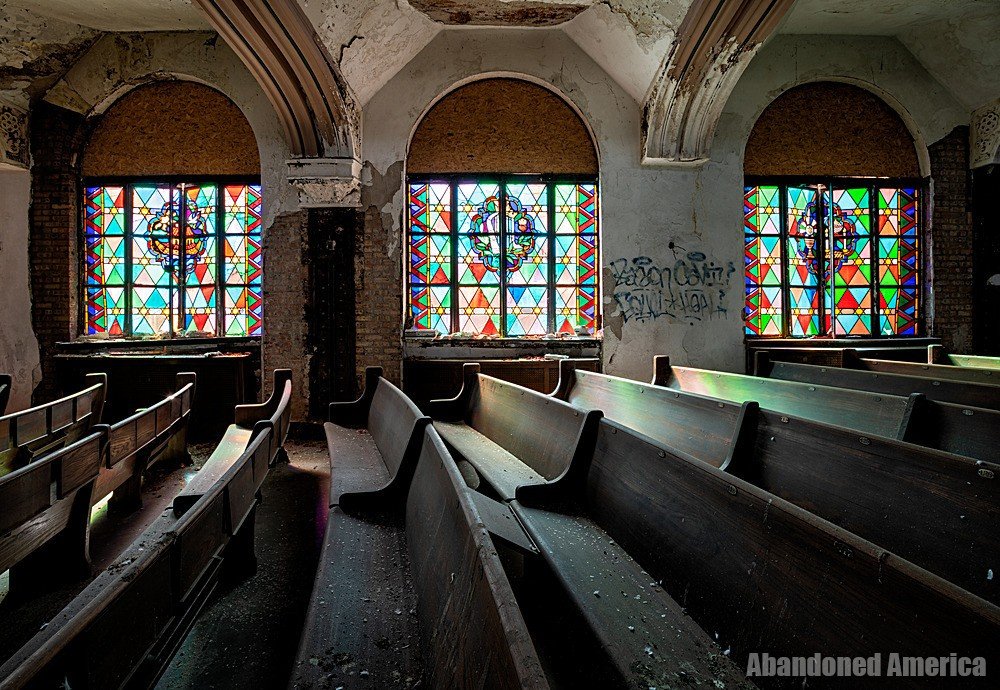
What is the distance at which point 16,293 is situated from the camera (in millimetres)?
6270

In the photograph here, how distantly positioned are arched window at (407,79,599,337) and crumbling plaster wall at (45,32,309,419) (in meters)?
1.28

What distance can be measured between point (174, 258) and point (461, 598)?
677cm

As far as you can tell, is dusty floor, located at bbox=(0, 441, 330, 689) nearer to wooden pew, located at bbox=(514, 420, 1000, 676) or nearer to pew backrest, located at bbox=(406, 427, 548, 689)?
pew backrest, located at bbox=(406, 427, 548, 689)

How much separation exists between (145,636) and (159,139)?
6.98 meters

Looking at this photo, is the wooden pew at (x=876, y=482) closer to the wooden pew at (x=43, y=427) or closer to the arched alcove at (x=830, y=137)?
the wooden pew at (x=43, y=427)

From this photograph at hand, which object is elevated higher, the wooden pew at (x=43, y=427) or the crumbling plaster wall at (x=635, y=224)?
the crumbling plaster wall at (x=635, y=224)

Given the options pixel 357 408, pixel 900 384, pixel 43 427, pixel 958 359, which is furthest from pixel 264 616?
pixel 958 359

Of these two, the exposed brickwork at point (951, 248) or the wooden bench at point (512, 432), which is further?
the exposed brickwork at point (951, 248)

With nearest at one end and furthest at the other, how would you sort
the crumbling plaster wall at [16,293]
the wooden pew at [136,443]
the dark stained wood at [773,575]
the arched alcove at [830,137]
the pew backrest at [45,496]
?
the dark stained wood at [773,575], the pew backrest at [45,496], the wooden pew at [136,443], the crumbling plaster wall at [16,293], the arched alcove at [830,137]

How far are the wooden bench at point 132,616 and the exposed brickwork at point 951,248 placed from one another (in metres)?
7.98

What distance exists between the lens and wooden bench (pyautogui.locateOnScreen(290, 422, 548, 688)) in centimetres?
98

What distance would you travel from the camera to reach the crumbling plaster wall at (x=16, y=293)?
6.22 meters

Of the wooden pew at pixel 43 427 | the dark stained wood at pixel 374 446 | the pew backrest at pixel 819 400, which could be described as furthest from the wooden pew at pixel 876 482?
the wooden pew at pixel 43 427

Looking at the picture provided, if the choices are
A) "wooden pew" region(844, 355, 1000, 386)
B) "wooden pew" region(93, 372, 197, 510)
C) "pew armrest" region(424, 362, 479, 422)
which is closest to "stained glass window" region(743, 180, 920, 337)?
"wooden pew" region(844, 355, 1000, 386)
